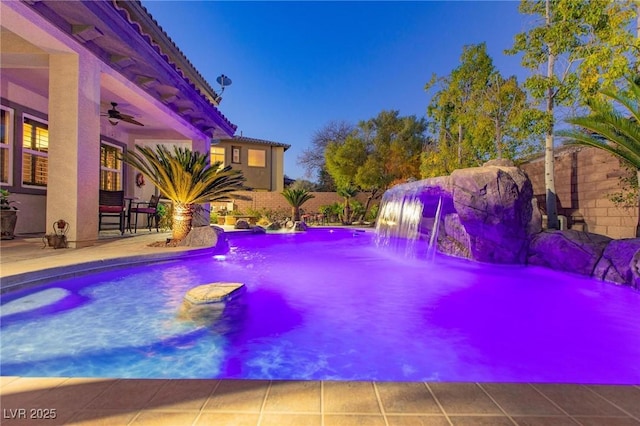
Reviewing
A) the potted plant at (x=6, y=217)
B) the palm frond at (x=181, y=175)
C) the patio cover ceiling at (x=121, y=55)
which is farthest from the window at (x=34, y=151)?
the palm frond at (x=181, y=175)

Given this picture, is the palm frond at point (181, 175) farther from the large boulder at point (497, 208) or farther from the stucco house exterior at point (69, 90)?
the large boulder at point (497, 208)

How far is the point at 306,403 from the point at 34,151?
34.5 ft

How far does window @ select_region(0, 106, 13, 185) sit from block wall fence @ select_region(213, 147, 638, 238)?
18.3 ft

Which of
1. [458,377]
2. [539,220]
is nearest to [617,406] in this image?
[458,377]

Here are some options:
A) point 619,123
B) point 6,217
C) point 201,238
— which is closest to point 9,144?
point 6,217

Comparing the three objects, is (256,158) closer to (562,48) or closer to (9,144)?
(9,144)

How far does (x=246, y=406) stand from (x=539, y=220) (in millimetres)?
8374

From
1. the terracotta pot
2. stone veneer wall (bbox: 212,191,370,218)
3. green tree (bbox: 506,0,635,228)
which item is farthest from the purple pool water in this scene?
stone veneer wall (bbox: 212,191,370,218)

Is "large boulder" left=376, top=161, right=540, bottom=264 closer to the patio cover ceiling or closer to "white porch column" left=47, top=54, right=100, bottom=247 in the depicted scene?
the patio cover ceiling

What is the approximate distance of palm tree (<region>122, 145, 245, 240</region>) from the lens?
23.7 ft

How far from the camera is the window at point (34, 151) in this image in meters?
8.16

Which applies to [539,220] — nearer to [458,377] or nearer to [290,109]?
[458,377]

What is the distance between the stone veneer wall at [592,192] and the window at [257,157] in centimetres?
2036

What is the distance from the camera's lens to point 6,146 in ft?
25.1
